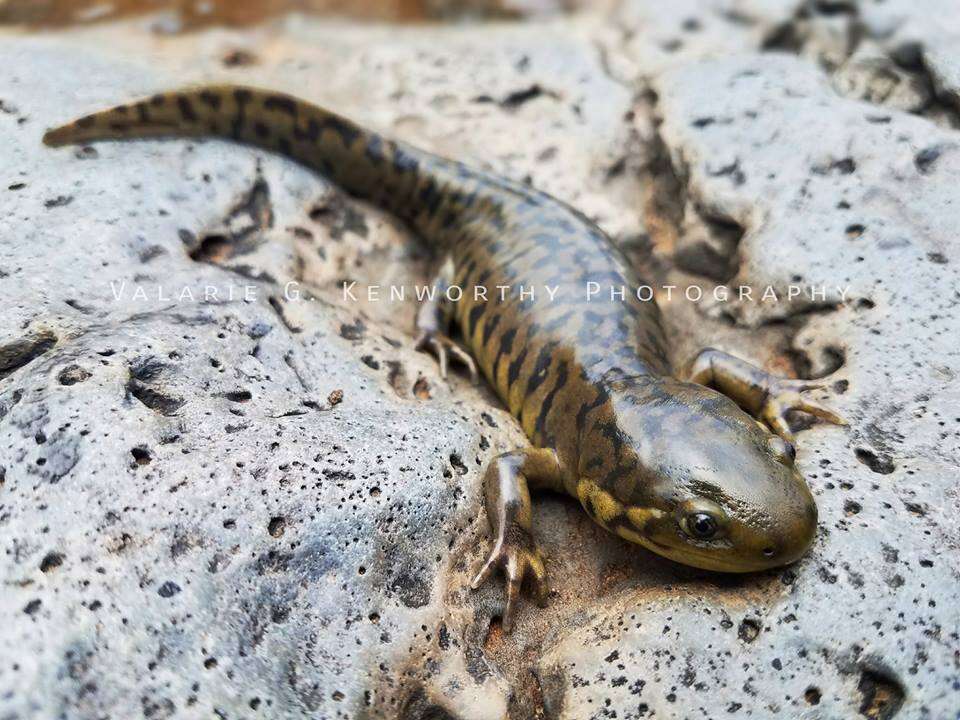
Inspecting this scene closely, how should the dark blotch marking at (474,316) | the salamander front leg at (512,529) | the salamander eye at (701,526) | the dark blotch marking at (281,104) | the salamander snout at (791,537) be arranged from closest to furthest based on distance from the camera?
the salamander snout at (791,537) → the salamander eye at (701,526) → the salamander front leg at (512,529) → the dark blotch marking at (474,316) → the dark blotch marking at (281,104)

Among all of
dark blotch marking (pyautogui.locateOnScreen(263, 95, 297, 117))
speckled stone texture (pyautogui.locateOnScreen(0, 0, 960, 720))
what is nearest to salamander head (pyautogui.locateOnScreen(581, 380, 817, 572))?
speckled stone texture (pyautogui.locateOnScreen(0, 0, 960, 720))

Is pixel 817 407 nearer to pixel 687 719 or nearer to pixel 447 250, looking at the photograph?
pixel 687 719

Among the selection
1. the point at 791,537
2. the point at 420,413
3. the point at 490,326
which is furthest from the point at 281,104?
the point at 791,537

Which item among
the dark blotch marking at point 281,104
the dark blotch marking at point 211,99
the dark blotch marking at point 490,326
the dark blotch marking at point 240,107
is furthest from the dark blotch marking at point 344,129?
the dark blotch marking at point 490,326

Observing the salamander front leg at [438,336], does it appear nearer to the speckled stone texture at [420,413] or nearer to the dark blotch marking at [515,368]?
the speckled stone texture at [420,413]

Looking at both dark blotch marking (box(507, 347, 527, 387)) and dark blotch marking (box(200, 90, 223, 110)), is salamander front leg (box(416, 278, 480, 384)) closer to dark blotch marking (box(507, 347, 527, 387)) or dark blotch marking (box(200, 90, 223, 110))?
dark blotch marking (box(507, 347, 527, 387))
